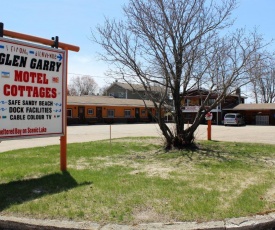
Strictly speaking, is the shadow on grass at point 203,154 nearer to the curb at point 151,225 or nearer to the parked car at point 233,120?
the curb at point 151,225

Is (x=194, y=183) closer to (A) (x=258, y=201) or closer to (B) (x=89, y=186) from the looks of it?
(A) (x=258, y=201)

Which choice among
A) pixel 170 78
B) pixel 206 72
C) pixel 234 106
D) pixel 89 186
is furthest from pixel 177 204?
pixel 234 106

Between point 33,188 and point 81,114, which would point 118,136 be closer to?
point 33,188

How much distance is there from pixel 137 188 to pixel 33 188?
199cm

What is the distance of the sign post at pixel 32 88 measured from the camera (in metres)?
6.84

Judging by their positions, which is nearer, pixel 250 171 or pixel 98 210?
pixel 98 210

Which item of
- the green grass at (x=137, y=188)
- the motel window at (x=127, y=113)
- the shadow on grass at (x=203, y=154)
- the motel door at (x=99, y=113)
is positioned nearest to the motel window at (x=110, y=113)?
the motel door at (x=99, y=113)

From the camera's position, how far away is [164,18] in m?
12.3

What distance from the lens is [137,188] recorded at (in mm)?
6246

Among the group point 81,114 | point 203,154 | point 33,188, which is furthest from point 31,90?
point 81,114

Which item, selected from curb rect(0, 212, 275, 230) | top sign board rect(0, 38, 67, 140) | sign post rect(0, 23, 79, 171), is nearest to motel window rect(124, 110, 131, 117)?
sign post rect(0, 23, 79, 171)

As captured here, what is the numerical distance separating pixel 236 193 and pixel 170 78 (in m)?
6.99

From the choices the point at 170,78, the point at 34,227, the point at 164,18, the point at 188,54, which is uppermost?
the point at 164,18

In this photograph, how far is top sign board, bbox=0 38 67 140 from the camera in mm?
6832
